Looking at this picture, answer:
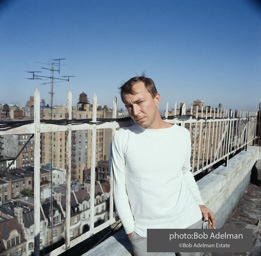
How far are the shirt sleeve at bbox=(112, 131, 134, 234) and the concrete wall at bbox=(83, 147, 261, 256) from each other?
0.43m

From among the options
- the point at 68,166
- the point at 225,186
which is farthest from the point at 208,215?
the point at 225,186

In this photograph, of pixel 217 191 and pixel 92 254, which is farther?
pixel 217 191

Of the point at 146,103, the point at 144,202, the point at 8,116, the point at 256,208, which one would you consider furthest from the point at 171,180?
the point at 256,208

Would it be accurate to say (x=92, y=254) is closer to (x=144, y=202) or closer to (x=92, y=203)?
(x=92, y=203)

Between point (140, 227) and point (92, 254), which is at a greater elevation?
point (140, 227)

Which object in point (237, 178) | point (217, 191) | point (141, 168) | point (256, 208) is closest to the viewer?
point (141, 168)

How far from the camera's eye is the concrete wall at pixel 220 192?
6.12 feet

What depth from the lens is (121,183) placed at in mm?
1570

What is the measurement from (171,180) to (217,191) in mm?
2421

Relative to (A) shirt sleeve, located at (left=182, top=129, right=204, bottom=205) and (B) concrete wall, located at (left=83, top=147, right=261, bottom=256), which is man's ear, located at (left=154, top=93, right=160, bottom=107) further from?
(B) concrete wall, located at (left=83, top=147, right=261, bottom=256)

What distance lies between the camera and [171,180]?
1.61 metres

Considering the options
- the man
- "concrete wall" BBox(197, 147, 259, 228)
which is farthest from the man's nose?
"concrete wall" BBox(197, 147, 259, 228)

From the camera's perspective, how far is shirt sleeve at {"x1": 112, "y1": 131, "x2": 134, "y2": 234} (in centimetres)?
155

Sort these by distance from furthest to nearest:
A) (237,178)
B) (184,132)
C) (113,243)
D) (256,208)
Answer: (237,178) → (256,208) → (113,243) → (184,132)
